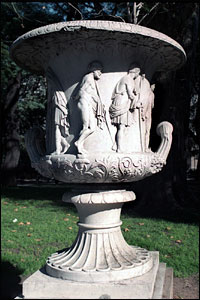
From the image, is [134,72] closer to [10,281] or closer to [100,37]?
[100,37]

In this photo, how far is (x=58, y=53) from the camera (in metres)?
3.17

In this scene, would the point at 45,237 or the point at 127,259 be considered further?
the point at 45,237

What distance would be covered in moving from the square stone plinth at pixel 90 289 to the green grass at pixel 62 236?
192 cm

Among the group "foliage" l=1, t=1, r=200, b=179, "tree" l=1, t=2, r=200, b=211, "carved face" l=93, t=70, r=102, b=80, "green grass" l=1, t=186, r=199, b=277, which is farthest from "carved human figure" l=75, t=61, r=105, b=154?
"tree" l=1, t=2, r=200, b=211

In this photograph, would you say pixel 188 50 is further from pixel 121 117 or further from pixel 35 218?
pixel 121 117

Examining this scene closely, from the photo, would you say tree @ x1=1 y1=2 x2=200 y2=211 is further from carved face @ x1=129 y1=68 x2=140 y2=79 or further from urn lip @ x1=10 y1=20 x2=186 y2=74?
carved face @ x1=129 y1=68 x2=140 y2=79

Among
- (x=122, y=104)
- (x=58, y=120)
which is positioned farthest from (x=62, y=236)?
(x=122, y=104)

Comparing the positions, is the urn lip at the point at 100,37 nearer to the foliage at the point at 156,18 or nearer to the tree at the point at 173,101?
the foliage at the point at 156,18

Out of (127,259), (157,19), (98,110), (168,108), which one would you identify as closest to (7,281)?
(127,259)

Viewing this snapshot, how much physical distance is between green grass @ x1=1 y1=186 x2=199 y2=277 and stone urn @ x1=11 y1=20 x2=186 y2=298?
181 centimetres

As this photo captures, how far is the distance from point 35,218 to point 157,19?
16.8 feet

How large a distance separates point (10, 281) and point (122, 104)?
2.79m

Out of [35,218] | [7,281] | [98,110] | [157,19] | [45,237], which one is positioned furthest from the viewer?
[157,19]

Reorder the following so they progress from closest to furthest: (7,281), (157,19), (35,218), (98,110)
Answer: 1. (98,110)
2. (7,281)
3. (35,218)
4. (157,19)
